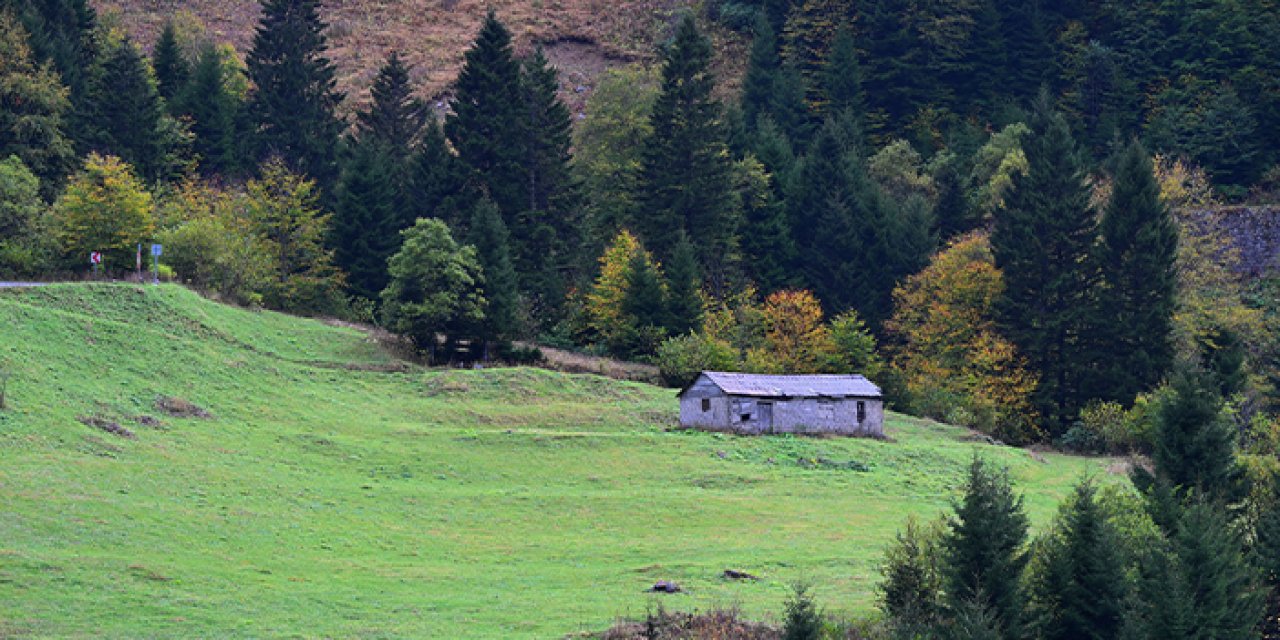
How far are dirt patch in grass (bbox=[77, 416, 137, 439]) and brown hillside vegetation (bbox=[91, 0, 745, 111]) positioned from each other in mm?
93890

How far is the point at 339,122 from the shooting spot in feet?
412

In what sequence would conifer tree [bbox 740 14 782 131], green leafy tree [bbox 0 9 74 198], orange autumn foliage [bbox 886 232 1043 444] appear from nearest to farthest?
orange autumn foliage [bbox 886 232 1043 444] → green leafy tree [bbox 0 9 74 198] → conifer tree [bbox 740 14 782 131]

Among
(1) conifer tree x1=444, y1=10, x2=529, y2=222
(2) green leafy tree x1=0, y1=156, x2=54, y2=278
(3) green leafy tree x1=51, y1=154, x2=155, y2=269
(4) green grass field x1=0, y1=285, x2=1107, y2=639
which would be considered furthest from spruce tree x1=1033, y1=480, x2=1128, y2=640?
(1) conifer tree x1=444, y1=10, x2=529, y2=222

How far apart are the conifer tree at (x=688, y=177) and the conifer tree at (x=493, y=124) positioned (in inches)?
344

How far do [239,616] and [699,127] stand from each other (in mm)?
81048

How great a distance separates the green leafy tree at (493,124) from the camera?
112625mm

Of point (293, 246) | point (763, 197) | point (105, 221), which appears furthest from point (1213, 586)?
point (763, 197)

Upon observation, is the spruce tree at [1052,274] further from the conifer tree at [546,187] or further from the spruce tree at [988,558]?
the spruce tree at [988,558]

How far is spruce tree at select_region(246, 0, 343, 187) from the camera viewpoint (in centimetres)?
12169

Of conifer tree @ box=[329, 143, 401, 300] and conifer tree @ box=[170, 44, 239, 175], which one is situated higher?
conifer tree @ box=[170, 44, 239, 175]

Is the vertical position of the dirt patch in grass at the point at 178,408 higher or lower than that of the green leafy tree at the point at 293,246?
lower

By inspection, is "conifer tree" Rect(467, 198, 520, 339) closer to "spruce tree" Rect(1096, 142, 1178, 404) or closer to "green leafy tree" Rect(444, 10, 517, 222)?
"green leafy tree" Rect(444, 10, 517, 222)

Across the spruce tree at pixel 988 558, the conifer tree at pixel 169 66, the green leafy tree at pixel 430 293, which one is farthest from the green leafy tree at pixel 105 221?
the spruce tree at pixel 988 558

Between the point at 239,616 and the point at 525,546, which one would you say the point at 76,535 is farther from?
the point at 525,546
